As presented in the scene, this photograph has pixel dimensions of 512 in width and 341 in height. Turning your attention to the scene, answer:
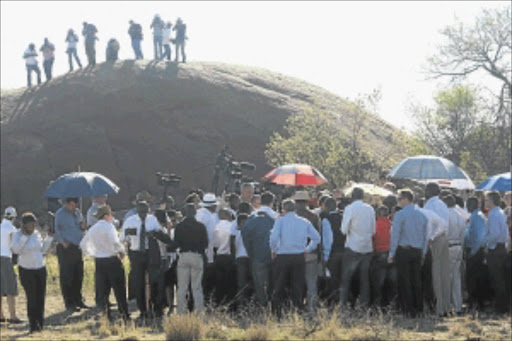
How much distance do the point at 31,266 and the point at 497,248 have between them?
7.43 m

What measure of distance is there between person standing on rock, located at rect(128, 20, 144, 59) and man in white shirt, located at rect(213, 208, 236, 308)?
2348cm

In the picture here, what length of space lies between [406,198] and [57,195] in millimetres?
6074

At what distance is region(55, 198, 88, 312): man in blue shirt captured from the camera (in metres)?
14.8

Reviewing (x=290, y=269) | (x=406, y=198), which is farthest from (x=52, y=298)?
(x=406, y=198)

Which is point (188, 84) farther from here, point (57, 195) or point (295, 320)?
point (295, 320)

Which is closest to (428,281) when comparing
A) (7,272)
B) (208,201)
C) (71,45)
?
(208,201)

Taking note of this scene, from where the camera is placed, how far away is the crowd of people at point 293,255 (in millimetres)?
12906

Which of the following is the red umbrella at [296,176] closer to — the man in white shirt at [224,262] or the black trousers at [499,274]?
the man in white shirt at [224,262]

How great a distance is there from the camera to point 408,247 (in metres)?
13.1

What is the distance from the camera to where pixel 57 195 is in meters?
14.8

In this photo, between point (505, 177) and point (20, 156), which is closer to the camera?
point (505, 177)

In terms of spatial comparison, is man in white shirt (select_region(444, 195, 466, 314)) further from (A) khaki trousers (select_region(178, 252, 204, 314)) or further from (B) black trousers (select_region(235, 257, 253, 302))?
(A) khaki trousers (select_region(178, 252, 204, 314))

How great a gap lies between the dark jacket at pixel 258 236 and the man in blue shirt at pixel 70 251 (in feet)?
11.0

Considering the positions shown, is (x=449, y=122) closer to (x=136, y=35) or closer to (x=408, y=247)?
(x=136, y=35)
